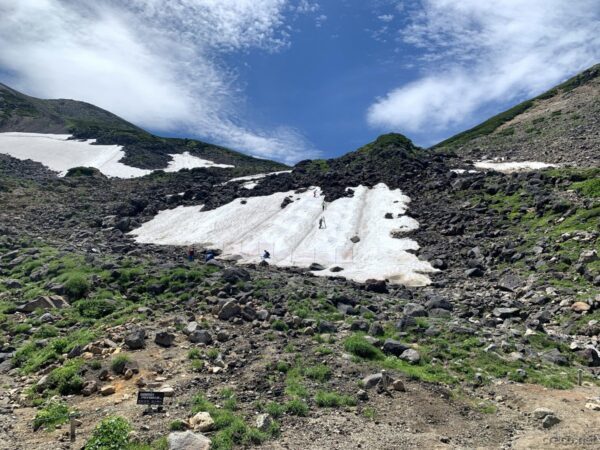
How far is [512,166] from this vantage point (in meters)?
58.2

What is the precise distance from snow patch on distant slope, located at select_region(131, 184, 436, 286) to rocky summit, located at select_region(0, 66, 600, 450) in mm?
304

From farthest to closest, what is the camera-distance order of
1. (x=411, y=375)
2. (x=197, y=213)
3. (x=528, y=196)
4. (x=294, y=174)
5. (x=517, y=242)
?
(x=294, y=174), (x=197, y=213), (x=528, y=196), (x=517, y=242), (x=411, y=375)

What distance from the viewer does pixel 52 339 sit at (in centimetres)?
1762

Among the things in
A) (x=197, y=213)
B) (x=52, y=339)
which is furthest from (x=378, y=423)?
(x=197, y=213)

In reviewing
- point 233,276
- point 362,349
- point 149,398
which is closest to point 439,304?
point 362,349

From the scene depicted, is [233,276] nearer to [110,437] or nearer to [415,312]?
[415,312]

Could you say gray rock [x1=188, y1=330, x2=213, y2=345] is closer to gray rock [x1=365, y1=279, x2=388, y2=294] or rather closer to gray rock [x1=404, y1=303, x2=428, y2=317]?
gray rock [x1=404, y1=303, x2=428, y2=317]

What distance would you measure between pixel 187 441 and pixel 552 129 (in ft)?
251

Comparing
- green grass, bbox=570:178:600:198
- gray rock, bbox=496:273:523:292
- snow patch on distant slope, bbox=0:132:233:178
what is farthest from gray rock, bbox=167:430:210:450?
snow patch on distant slope, bbox=0:132:233:178

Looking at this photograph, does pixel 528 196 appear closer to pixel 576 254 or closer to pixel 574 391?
pixel 576 254

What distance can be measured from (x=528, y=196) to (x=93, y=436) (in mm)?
39165

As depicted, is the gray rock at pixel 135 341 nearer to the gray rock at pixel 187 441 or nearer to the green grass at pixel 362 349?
the gray rock at pixel 187 441

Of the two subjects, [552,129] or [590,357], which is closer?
[590,357]

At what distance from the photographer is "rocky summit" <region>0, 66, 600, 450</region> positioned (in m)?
11.9
